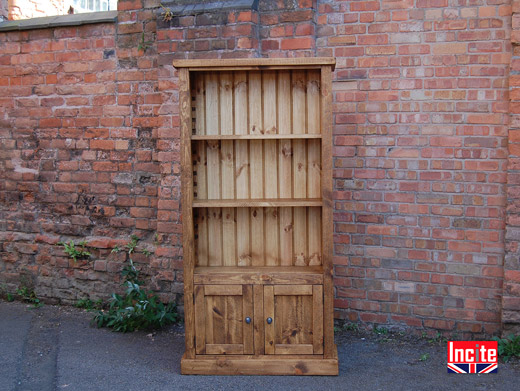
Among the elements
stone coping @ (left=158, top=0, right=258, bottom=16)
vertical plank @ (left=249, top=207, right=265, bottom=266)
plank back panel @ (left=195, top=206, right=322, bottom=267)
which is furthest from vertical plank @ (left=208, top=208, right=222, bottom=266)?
stone coping @ (left=158, top=0, right=258, bottom=16)

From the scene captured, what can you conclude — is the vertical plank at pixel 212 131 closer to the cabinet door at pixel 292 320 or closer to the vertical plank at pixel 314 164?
the vertical plank at pixel 314 164

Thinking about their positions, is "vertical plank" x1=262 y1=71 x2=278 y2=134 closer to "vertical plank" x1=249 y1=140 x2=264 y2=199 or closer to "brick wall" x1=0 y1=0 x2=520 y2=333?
"vertical plank" x1=249 y1=140 x2=264 y2=199

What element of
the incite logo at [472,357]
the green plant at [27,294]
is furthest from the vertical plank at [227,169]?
the green plant at [27,294]

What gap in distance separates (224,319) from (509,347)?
2037 mm

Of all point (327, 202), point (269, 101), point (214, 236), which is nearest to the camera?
point (327, 202)

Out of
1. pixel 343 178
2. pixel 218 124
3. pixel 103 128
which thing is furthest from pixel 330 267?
pixel 103 128

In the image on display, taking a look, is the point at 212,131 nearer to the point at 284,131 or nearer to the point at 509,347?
the point at 284,131

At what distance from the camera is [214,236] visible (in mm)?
3965

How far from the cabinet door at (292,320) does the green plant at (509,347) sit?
1336 mm

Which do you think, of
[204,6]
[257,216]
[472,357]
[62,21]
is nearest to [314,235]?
[257,216]

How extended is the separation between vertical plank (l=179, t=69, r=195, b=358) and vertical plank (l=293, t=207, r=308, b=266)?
2.36 feet

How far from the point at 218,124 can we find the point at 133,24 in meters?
1.51

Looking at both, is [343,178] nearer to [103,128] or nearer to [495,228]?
[495,228]

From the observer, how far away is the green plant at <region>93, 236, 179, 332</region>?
4523 millimetres
